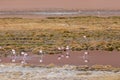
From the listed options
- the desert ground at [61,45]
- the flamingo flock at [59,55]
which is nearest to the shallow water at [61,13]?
the desert ground at [61,45]

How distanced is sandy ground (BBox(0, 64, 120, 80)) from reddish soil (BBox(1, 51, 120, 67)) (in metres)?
1.86

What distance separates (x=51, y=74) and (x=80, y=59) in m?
4.71

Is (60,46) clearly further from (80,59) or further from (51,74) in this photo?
(51,74)

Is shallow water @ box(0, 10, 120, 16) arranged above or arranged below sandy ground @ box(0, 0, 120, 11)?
below

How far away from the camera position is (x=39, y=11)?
56219 millimetres

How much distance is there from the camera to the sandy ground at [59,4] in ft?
187

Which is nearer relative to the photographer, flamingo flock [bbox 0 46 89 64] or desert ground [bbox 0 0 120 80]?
desert ground [bbox 0 0 120 80]

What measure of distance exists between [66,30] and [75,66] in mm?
11401

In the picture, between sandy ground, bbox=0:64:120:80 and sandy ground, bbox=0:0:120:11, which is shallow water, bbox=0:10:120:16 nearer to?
sandy ground, bbox=0:0:120:11

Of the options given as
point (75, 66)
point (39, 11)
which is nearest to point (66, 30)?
point (75, 66)

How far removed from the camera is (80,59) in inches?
1312

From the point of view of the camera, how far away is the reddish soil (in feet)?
107

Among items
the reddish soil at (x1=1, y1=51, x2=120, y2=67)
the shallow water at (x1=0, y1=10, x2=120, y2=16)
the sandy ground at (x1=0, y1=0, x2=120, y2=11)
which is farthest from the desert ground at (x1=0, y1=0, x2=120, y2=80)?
the sandy ground at (x1=0, y1=0, x2=120, y2=11)

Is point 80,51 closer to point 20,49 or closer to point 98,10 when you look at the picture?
point 20,49
